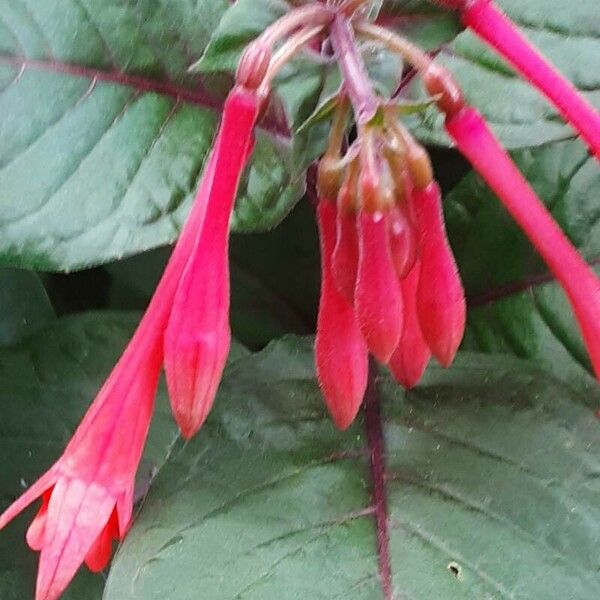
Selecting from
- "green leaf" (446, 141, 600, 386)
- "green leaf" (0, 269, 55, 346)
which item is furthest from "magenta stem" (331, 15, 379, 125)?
"green leaf" (0, 269, 55, 346)

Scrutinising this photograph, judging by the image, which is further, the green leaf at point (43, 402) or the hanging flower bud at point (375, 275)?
the green leaf at point (43, 402)

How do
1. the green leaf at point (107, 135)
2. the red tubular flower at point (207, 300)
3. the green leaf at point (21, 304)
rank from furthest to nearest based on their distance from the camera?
the green leaf at point (21, 304) < the green leaf at point (107, 135) < the red tubular flower at point (207, 300)

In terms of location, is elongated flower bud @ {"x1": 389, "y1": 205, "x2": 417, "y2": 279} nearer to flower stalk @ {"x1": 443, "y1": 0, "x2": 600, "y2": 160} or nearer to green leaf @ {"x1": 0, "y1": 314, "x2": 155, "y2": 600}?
flower stalk @ {"x1": 443, "y1": 0, "x2": 600, "y2": 160}

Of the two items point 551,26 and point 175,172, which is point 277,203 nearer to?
point 175,172

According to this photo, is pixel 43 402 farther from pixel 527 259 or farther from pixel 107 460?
pixel 527 259

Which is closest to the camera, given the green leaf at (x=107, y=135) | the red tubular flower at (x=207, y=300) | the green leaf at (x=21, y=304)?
the red tubular flower at (x=207, y=300)

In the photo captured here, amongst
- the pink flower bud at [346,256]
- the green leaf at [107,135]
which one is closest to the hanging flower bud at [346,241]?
the pink flower bud at [346,256]

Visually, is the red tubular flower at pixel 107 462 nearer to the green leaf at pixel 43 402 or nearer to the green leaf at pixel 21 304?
the green leaf at pixel 43 402

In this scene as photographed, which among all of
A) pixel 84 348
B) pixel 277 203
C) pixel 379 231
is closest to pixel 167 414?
pixel 84 348
